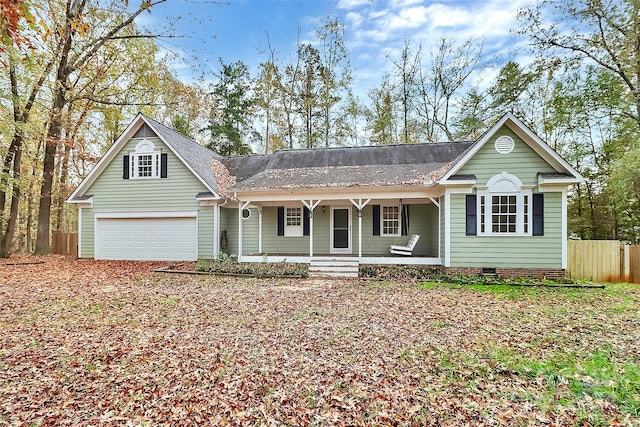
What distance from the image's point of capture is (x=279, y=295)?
841 cm

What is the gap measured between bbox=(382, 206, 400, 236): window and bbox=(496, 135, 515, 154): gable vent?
13.9ft

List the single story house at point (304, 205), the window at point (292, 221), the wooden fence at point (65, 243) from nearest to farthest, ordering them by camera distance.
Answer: the single story house at point (304, 205) → the window at point (292, 221) → the wooden fence at point (65, 243)

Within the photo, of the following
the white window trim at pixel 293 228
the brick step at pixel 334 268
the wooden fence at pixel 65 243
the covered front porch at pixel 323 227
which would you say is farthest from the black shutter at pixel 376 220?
the wooden fence at pixel 65 243

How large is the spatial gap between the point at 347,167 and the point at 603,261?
9525 mm

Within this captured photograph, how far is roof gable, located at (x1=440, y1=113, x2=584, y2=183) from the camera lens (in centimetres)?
995

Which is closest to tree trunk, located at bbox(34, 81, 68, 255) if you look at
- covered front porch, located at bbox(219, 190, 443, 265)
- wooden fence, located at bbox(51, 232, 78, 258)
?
wooden fence, located at bbox(51, 232, 78, 258)

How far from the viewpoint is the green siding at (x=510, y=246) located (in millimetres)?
10297

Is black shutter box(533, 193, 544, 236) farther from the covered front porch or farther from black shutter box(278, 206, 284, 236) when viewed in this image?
black shutter box(278, 206, 284, 236)

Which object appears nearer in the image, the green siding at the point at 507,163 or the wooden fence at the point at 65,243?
the green siding at the point at 507,163

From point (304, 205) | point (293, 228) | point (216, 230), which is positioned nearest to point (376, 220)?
point (304, 205)

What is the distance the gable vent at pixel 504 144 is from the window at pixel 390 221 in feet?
13.9

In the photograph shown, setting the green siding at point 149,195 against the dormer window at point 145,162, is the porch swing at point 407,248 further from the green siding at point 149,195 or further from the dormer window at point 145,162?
the dormer window at point 145,162

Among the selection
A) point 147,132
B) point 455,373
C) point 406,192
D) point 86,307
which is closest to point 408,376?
point 455,373

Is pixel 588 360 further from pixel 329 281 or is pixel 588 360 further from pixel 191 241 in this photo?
pixel 191 241
